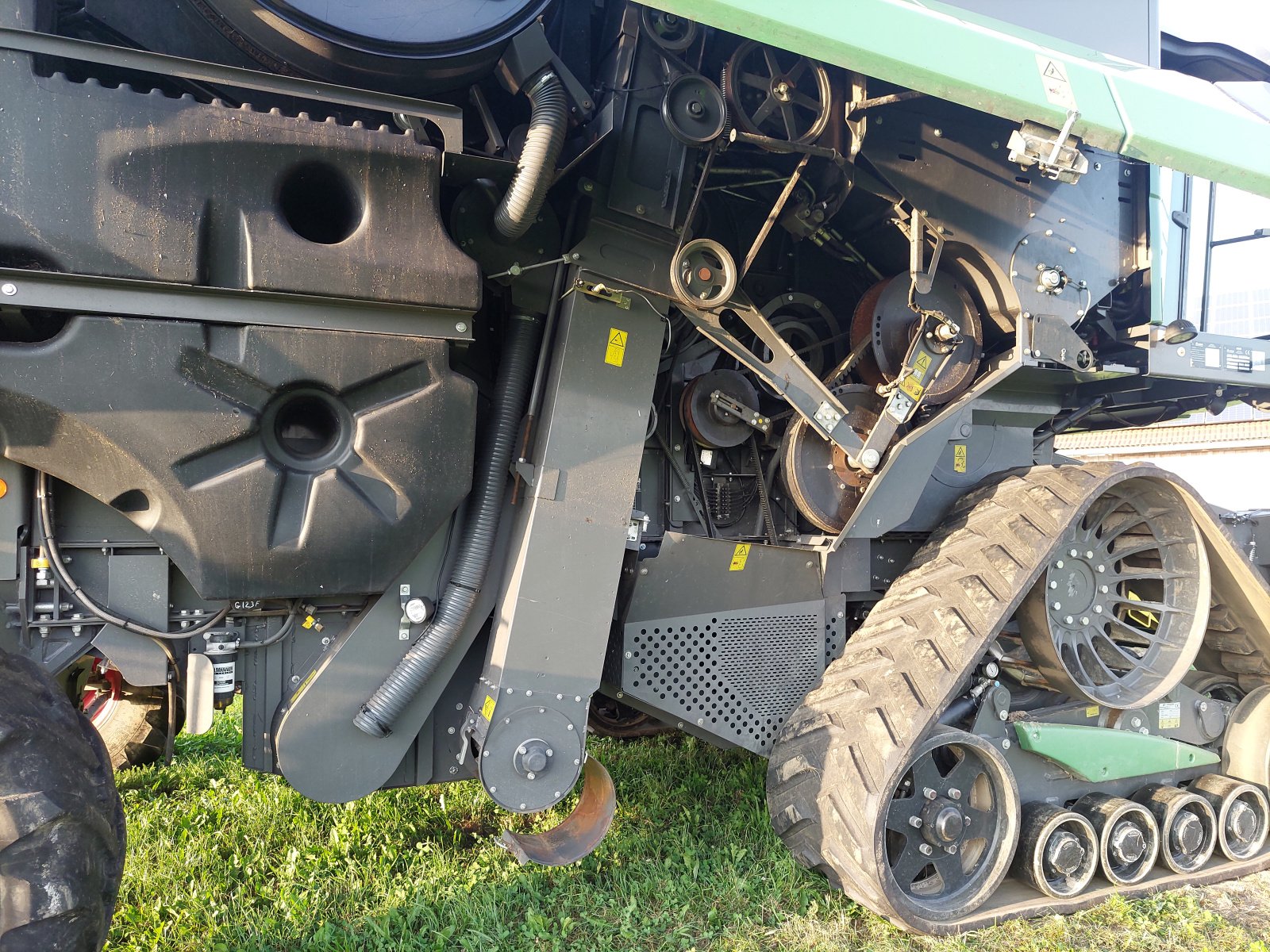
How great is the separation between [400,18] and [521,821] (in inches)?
125

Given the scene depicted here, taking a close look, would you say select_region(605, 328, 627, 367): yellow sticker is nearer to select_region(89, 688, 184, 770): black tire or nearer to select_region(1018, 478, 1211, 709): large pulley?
select_region(1018, 478, 1211, 709): large pulley

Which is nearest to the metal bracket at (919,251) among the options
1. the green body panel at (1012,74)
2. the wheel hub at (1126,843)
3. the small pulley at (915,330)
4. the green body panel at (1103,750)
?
the small pulley at (915,330)

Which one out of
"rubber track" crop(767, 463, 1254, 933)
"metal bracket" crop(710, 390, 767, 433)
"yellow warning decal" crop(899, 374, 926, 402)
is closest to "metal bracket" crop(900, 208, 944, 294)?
"yellow warning decal" crop(899, 374, 926, 402)

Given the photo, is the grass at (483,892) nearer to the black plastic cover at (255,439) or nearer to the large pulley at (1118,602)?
the large pulley at (1118,602)

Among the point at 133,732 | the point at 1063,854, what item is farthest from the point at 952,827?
the point at 133,732

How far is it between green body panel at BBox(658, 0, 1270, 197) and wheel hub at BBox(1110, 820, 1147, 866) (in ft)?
7.65

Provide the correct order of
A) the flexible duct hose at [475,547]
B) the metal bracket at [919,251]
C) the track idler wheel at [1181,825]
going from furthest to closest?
1. the track idler wheel at [1181,825]
2. the metal bracket at [919,251]
3. the flexible duct hose at [475,547]

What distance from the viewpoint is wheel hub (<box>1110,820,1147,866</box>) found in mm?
3430

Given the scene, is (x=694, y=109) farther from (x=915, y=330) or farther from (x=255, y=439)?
(x=255, y=439)

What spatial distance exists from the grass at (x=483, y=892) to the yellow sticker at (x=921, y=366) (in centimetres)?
190

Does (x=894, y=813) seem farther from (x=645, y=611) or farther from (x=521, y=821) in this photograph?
(x=521, y=821)

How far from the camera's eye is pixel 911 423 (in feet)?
11.5

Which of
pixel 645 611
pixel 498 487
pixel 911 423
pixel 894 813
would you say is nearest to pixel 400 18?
pixel 498 487

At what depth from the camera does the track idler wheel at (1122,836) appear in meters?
3.41
